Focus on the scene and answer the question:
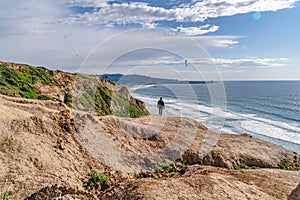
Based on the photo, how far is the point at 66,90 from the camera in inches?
1375

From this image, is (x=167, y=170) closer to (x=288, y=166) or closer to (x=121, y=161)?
(x=121, y=161)

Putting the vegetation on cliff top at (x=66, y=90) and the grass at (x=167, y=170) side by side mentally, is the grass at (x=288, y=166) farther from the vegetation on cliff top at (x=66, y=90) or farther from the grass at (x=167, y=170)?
the vegetation on cliff top at (x=66, y=90)

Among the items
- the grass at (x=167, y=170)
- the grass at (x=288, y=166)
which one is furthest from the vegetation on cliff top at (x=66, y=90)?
the grass at (x=288, y=166)

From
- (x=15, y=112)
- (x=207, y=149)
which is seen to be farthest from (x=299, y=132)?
(x=15, y=112)

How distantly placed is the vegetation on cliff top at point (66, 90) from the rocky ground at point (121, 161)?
852 cm

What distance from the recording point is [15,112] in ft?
44.5

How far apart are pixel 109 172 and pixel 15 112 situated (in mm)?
5272

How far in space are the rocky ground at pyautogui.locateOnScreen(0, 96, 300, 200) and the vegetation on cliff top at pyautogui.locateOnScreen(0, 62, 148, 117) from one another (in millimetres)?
8519

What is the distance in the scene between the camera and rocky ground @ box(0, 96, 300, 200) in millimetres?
10156

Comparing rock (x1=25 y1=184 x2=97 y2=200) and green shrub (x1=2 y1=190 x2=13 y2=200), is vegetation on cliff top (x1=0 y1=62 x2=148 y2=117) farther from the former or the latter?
rock (x1=25 y1=184 x2=97 y2=200)

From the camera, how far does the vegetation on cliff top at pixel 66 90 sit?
25.6 m

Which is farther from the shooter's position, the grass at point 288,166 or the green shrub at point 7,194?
the grass at point 288,166

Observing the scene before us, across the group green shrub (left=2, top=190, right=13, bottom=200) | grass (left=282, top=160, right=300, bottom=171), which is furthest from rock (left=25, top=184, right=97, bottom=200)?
grass (left=282, top=160, right=300, bottom=171)

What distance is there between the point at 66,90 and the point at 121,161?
23039 mm
